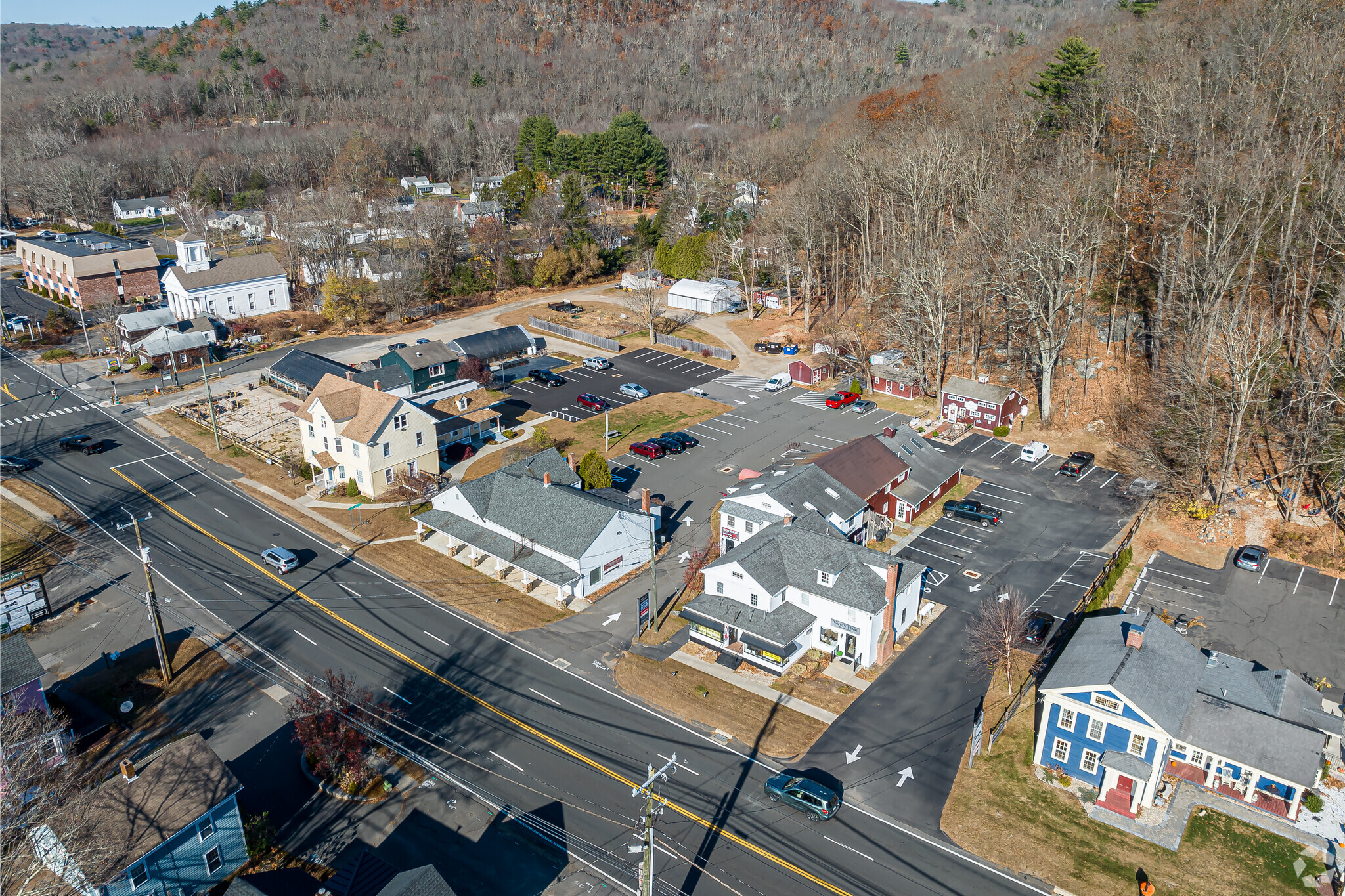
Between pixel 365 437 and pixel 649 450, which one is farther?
pixel 649 450

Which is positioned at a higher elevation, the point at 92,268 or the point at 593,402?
the point at 92,268

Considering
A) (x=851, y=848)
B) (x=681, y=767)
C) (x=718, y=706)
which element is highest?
(x=718, y=706)

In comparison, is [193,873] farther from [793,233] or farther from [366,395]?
[793,233]

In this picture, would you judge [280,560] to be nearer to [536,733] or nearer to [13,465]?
[536,733]

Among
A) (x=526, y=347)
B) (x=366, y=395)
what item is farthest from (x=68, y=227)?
(x=366, y=395)

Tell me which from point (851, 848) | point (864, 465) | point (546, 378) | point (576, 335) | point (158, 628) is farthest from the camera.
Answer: point (576, 335)

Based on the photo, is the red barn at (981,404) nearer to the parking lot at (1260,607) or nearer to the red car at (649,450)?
the parking lot at (1260,607)

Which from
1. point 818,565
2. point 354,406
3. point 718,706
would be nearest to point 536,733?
point 718,706

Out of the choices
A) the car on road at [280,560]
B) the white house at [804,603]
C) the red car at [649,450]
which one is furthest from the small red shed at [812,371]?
the car on road at [280,560]
